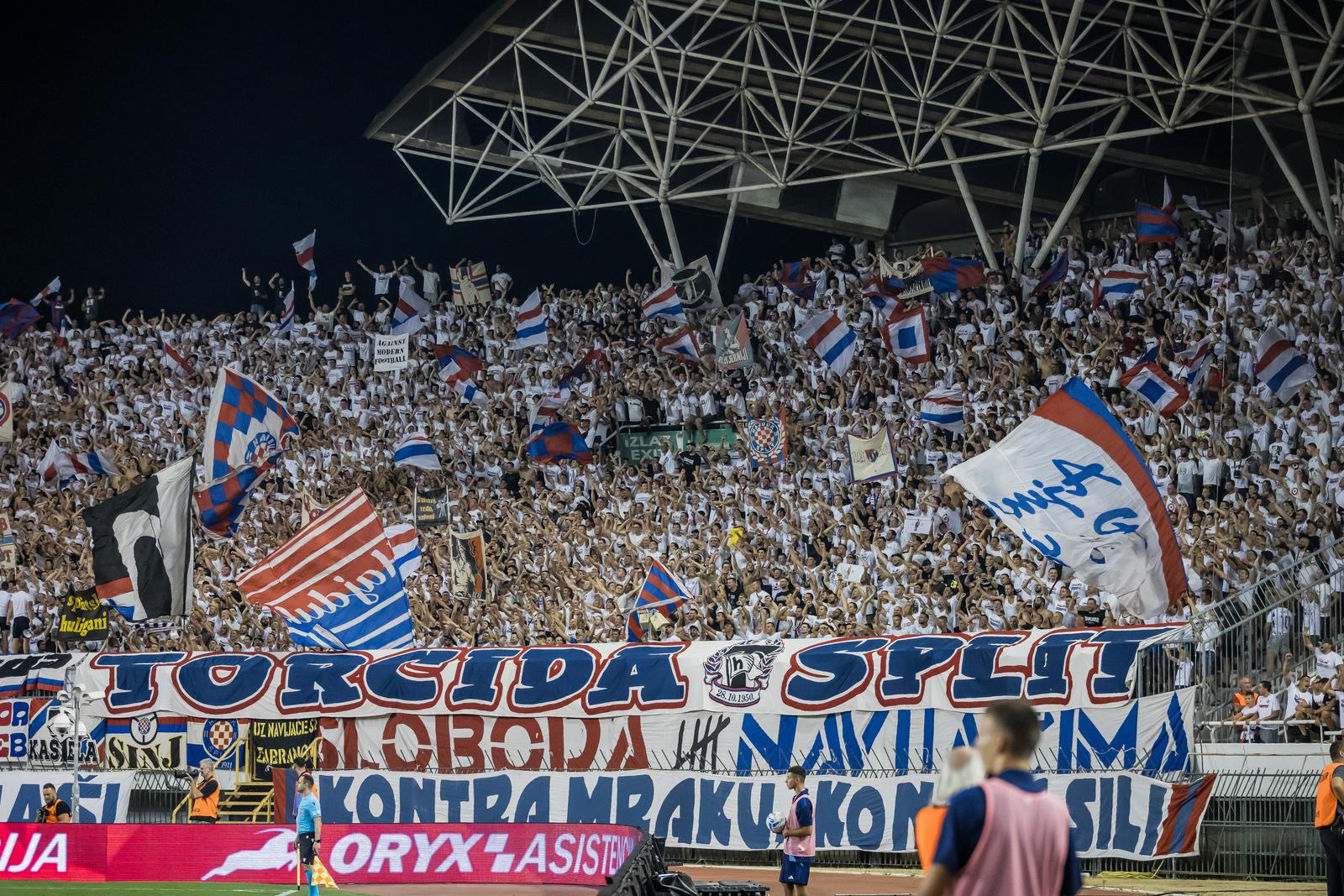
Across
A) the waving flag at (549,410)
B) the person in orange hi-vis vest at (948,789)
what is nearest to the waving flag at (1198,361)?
the waving flag at (549,410)

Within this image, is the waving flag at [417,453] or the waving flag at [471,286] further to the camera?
the waving flag at [471,286]

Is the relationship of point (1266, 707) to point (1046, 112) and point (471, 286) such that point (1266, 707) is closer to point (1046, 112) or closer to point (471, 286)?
point (1046, 112)

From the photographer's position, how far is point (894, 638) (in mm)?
20547

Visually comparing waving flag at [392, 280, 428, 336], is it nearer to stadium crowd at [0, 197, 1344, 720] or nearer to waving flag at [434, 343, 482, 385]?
stadium crowd at [0, 197, 1344, 720]

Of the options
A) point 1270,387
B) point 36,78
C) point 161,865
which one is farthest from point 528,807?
point 36,78

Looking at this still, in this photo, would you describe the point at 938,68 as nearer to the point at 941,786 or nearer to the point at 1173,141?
the point at 1173,141

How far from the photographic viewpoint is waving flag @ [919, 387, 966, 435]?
89.4 ft

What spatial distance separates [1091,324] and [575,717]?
38.6 feet

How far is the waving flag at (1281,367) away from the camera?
2395 cm

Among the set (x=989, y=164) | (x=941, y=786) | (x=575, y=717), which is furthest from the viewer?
(x=989, y=164)

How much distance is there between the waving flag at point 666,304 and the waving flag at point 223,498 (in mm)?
11755

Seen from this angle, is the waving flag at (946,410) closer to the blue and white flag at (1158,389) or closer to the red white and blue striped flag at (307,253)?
the blue and white flag at (1158,389)

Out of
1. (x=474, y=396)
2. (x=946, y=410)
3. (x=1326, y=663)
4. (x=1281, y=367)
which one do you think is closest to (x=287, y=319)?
(x=474, y=396)

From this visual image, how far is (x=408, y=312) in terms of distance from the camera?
38.9 m
